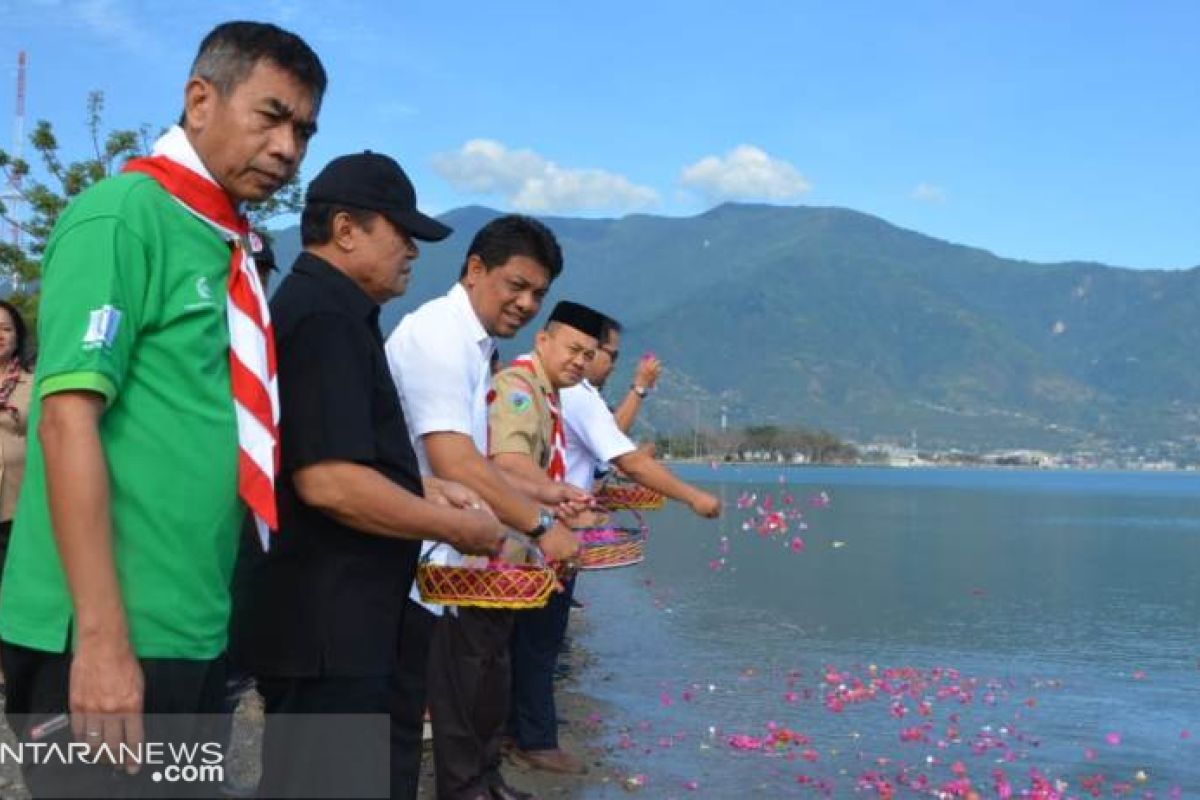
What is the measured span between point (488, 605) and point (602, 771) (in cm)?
331

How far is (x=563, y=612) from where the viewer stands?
6996mm

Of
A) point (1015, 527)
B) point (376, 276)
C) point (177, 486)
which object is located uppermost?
point (376, 276)

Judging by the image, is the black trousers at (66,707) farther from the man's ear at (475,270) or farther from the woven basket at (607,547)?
the woven basket at (607,547)

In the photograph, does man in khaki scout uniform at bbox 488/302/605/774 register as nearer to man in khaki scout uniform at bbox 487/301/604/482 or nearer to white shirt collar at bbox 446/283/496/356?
man in khaki scout uniform at bbox 487/301/604/482

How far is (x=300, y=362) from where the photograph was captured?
295cm

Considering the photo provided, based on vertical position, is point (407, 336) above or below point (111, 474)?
above

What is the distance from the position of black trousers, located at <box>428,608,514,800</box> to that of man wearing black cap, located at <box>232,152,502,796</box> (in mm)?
2387

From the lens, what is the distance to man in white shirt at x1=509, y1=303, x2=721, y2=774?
6.87 metres

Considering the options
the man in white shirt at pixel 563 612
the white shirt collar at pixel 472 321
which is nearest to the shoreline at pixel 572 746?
the man in white shirt at pixel 563 612

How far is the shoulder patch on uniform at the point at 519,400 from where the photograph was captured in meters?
5.82

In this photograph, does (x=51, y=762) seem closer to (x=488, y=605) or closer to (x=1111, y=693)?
(x=488, y=605)

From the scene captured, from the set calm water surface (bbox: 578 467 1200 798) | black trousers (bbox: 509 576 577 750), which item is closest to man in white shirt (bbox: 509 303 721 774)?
black trousers (bbox: 509 576 577 750)

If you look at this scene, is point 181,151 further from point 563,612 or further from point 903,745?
point 903,745

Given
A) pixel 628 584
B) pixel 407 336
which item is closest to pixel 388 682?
pixel 407 336
